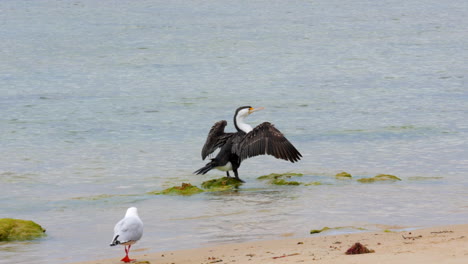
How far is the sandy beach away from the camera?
7.10 metres

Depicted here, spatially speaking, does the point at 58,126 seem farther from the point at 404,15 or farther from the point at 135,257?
the point at 404,15

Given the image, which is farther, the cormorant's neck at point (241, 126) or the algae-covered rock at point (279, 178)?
the cormorant's neck at point (241, 126)

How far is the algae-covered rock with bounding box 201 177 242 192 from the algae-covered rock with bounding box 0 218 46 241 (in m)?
3.45

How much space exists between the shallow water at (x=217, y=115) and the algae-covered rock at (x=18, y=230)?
14 centimetres

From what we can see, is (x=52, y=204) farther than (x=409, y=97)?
No

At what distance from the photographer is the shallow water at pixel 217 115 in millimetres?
10742

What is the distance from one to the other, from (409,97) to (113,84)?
8.09 m

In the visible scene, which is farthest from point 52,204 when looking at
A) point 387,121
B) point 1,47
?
point 1,47

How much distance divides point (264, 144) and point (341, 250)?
497cm

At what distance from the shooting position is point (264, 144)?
12758 mm

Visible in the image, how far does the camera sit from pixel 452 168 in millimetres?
13797

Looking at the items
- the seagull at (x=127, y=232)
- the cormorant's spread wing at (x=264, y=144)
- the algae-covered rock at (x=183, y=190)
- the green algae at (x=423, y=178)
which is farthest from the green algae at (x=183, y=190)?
the seagull at (x=127, y=232)

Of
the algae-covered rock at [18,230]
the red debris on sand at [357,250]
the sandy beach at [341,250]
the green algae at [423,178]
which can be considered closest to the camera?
the sandy beach at [341,250]

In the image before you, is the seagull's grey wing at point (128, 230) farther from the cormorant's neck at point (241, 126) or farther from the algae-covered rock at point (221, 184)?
the cormorant's neck at point (241, 126)
